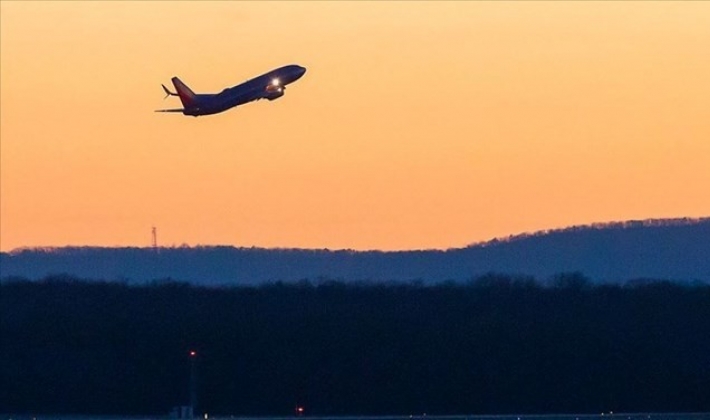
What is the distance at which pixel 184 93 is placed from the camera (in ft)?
416

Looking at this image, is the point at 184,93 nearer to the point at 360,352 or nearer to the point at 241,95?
the point at 241,95

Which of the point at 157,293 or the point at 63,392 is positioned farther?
the point at 157,293

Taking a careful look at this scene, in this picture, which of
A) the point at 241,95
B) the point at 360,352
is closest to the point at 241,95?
the point at 241,95

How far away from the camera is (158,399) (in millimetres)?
148500

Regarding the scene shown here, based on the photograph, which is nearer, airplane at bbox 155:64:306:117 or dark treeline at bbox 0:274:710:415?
airplane at bbox 155:64:306:117

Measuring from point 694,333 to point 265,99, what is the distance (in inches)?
2460

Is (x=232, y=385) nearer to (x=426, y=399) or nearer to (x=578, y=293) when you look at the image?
(x=426, y=399)

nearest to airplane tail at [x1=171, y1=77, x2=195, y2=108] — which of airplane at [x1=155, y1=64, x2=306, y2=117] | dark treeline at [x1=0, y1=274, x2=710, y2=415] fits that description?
airplane at [x1=155, y1=64, x2=306, y2=117]

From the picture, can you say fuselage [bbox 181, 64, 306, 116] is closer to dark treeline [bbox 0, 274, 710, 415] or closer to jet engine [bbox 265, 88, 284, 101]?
jet engine [bbox 265, 88, 284, 101]

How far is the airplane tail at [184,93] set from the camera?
126 m

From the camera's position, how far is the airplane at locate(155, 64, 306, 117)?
406 feet

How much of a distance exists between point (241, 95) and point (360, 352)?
44.3 meters

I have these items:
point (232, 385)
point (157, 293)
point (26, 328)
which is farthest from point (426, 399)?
point (157, 293)

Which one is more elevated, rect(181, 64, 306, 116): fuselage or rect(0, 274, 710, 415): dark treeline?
rect(181, 64, 306, 116): fuselage
